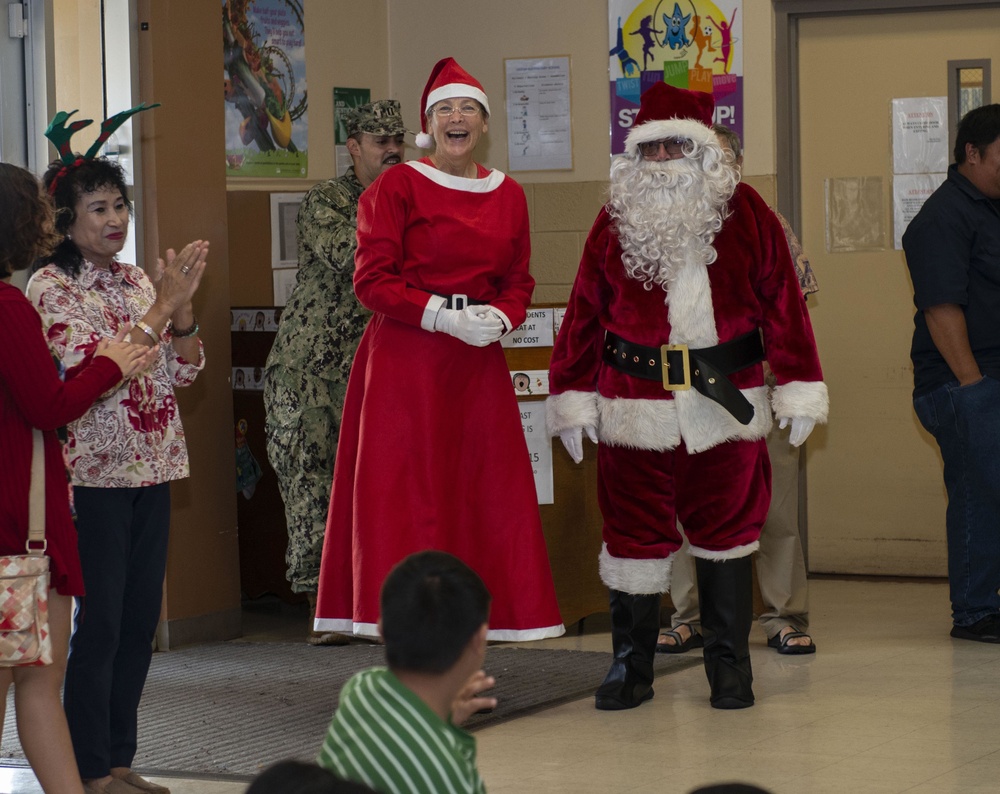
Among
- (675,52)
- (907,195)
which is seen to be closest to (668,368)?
(907,195)

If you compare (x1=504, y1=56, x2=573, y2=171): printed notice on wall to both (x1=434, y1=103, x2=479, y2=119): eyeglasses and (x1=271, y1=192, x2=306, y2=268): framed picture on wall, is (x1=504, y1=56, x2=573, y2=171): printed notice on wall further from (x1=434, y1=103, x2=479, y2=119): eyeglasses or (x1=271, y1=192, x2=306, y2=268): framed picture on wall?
(x1=434, y1=103, x2=479, y2=119): eyeglasses

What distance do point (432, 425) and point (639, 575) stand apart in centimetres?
66

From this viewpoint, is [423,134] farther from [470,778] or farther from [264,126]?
[470,778]

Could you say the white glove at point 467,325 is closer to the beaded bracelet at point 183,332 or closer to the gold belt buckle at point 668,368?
the gold belt buckle at point 668,368

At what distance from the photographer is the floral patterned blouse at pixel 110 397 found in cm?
297

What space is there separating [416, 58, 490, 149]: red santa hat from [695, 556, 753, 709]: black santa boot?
1.31 meters

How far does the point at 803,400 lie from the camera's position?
3.82 m

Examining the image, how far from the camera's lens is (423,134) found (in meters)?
3.97

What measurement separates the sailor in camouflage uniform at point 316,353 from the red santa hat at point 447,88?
88 cm

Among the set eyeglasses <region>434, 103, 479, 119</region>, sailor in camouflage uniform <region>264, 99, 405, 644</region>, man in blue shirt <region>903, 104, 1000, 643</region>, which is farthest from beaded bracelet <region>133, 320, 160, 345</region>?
man in blue shirt <region>903, 104, 1000, 643</region>

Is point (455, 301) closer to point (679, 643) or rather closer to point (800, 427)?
point (800, 427)

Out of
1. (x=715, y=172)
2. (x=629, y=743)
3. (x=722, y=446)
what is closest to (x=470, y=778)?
(x=629, y=743)

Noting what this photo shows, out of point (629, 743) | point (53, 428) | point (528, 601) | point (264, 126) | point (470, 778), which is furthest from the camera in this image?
point (264, 126)

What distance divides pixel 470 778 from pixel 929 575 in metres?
4.37
